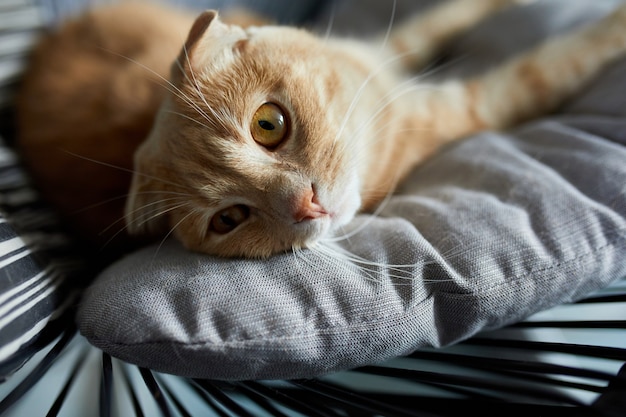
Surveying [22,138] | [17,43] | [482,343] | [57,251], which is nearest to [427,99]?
A: [482,343]

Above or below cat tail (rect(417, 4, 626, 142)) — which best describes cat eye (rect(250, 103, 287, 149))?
below

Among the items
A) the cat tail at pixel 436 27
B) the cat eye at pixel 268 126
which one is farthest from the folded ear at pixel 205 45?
the cat tail at pixel 436 27

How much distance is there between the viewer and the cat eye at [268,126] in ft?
3.24

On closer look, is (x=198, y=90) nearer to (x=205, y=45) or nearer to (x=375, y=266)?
(x=205, y=45)

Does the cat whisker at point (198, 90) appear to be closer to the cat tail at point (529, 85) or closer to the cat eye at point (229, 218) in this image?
the cat eye at point (229, 218)

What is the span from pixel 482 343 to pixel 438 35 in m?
1.17

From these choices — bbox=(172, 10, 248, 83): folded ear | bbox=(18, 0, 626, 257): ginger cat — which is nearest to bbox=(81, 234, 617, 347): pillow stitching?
bbox=(18, 0, 626, 257): ginger cat

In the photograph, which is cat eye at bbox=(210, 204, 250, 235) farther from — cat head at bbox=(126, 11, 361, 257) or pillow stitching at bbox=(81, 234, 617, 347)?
pillow stitching at bbox=(81, 234, 617, 347)

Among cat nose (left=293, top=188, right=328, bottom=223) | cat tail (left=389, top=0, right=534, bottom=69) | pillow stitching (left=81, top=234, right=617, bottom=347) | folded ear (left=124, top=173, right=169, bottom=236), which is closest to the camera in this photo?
pillow stitching (left=81, top=234, right=617, bottom=347)

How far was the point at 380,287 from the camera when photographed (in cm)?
84

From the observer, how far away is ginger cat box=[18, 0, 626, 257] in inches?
38.2

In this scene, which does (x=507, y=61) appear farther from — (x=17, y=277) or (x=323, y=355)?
(x=17, y=277)

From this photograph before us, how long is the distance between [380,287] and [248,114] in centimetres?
46

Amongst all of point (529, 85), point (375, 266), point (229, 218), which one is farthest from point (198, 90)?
point (529, 85)
